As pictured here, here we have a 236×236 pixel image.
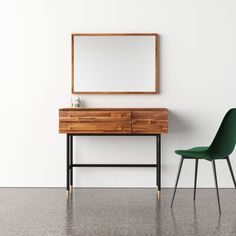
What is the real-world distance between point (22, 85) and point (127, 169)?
159 cm

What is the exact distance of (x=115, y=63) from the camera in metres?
5.50

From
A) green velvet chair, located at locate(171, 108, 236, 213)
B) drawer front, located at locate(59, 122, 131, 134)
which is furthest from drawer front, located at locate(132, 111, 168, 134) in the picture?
green velvet chair, located at locate(171, 108, 236, 213)

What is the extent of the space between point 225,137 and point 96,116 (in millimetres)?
1422

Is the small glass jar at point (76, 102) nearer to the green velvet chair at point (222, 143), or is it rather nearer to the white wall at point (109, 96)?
the white wall at point (109, 96)

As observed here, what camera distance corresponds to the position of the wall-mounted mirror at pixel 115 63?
5.49 meters

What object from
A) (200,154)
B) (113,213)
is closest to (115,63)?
(200,154)

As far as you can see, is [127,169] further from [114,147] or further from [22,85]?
[22,85]

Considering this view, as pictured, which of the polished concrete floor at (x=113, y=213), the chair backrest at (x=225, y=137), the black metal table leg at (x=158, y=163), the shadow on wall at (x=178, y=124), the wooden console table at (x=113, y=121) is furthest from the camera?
the shadow on wall at (x=178, y=124)

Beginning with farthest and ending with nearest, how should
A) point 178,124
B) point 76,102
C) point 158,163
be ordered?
point 178,124 < point 76,102 < point 158,163

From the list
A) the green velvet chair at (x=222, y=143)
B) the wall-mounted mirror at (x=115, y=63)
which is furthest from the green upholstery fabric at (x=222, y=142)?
the wall-mounted mirror at (x=115, y=63)

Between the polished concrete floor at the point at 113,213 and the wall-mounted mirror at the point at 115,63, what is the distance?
3.94ft

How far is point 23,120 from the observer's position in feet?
18.4

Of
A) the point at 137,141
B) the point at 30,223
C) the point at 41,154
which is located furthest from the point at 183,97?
the point at 30,223

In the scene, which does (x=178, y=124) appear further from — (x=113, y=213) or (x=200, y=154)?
(x=113, y=213)
